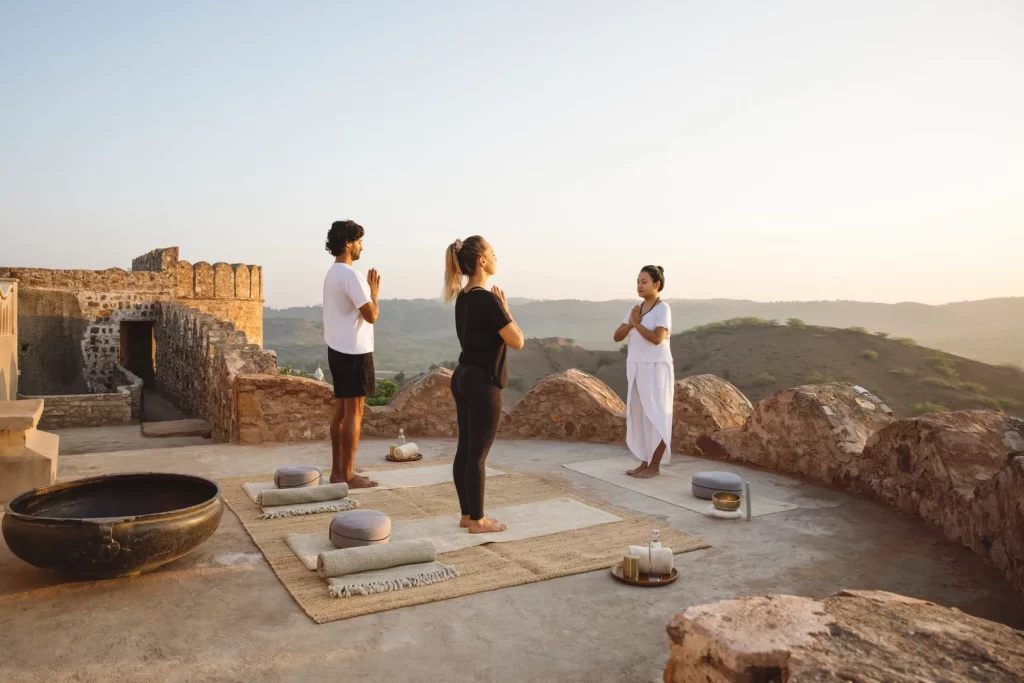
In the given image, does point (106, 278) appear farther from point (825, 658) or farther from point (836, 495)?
point (825, 658)

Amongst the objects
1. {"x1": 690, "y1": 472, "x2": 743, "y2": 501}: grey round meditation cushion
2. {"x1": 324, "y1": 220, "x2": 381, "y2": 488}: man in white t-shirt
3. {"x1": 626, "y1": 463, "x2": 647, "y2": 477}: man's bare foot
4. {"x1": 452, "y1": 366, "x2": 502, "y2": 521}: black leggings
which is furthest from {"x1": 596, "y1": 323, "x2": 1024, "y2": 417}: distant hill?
{"x1": 452, "y1": 366, "x2": 502, "y2": 521}: black leggings

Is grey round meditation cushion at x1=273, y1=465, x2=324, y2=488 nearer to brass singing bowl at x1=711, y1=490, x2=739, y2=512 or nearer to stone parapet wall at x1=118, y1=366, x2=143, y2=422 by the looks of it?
brass singing bowl at x1=711, y1=490, x2=739, y2=512

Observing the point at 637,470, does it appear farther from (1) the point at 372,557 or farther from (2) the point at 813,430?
(1) the point at 372,557

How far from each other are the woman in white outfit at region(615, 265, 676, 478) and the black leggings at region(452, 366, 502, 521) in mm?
2133

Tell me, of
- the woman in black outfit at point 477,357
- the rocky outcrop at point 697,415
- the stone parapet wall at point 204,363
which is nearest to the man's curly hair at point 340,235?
the woman in black outfit at point 477,357

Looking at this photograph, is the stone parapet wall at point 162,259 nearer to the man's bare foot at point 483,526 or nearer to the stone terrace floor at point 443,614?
the stone terrace floor at point 443,614

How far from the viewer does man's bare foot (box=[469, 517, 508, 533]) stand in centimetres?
446

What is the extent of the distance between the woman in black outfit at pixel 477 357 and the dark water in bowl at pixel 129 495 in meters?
1.46

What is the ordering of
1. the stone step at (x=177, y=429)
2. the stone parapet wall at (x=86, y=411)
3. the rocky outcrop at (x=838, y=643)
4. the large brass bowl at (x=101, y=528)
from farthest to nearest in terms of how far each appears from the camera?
the stone parapet wall at (x=86, y=411) < the stone step at (x=177, y=429) < the large brass bowl at (x=101, y=528) < the rocky outcrop at (x=838, y=643)

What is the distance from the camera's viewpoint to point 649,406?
6371 mm

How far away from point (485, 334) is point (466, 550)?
49.3 inches

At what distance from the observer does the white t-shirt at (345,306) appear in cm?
527

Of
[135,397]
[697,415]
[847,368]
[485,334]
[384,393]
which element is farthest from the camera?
[847,368]

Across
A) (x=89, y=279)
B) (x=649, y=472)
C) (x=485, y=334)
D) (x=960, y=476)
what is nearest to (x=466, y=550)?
(x=485, y=334)
